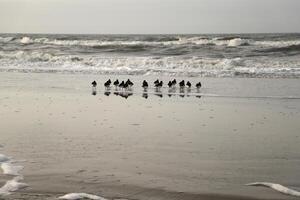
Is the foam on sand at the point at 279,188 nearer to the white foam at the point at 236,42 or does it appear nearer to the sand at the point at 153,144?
the sand at the point at 153,144

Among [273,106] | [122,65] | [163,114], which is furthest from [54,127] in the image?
[122,65]

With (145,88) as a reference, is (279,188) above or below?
below

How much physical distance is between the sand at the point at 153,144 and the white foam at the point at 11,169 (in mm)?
102

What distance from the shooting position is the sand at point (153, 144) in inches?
238

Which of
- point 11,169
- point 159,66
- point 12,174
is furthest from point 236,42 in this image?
point 12,174

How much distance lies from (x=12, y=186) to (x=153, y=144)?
2.84m

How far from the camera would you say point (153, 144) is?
8305mm

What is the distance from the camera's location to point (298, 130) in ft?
→ 31.1

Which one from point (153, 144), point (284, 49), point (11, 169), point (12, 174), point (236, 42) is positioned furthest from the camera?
point (236, 42)

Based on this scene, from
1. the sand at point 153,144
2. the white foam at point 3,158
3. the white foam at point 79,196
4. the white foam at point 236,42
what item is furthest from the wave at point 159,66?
the white foam at point 79,196

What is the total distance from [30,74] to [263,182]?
18652 millimetres

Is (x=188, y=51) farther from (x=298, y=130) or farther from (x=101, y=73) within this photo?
(x=298, y=130)

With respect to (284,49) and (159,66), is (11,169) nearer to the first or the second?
(159,66)

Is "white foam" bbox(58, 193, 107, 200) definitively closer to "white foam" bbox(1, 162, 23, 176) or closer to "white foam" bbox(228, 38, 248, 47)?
"white foam" bbox(1, 162, 23, 176)
